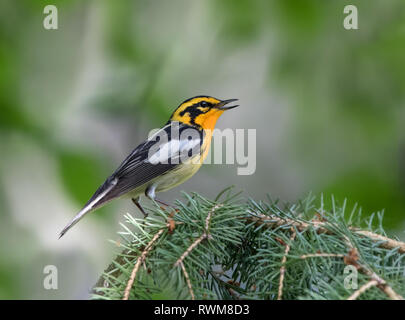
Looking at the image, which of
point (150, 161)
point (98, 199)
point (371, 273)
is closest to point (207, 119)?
point (150, 161)

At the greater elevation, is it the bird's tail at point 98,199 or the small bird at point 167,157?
the small bird at point 167,157

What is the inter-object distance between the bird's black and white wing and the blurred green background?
0.08 m

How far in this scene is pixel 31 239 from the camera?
2.19m

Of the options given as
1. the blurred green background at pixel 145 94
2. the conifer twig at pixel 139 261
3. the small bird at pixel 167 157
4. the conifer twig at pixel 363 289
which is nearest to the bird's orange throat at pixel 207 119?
the small bird at pixel 167 157

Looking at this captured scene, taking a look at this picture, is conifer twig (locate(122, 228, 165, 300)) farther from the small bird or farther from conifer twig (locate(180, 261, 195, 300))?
the small bird

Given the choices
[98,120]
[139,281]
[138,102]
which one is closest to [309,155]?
[138,102]

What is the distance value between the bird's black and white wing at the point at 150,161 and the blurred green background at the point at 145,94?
8 cm

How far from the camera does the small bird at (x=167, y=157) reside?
6.77 ft

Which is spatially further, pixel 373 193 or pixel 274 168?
pixel 274 168

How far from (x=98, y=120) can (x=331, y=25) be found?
4.29ft

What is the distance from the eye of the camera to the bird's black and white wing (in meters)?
1.98

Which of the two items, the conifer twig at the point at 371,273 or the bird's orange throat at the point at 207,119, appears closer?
the conifer twig at the point at 371,273

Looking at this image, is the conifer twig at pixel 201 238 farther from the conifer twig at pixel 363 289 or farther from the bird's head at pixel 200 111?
the bird's head at pixel 200 111

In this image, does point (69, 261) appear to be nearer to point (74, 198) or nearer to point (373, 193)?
point (74, 198)
